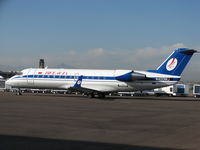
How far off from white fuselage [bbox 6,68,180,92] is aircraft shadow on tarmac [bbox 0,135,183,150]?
27.0 m

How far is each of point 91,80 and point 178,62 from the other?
36.8 ft

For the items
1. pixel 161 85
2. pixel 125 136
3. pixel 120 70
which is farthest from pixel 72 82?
pixel 125 136

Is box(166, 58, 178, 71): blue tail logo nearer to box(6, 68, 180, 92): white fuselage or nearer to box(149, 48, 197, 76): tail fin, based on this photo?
box(149, 48, 197, 76): tail fin

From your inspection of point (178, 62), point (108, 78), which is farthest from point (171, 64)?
point (108, 78)

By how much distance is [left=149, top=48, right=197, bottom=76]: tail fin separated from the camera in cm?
3575

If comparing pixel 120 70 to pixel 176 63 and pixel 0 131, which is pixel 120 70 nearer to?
pixel 176 63

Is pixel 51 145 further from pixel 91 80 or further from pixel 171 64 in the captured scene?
pixel 171 64

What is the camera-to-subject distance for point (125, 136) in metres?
10.7

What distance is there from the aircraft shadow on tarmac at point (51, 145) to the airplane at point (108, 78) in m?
26.5

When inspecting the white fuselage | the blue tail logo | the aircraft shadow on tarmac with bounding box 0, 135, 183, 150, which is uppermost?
the blue tail logo

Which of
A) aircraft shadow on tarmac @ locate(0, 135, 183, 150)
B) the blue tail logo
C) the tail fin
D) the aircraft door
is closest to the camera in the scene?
aircraft shadow on tarmac @ locate(0, 135, 183, 150)

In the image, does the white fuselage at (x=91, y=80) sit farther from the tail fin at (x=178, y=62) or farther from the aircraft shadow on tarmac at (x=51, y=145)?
the aircraft shadow on tarmac at (x=51, y=145)

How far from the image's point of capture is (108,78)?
37.0 metres

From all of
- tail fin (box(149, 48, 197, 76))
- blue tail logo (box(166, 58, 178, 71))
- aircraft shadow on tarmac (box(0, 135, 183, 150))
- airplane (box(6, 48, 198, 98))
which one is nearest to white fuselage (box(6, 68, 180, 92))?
airplane (box(6, 48, 198, 98))
